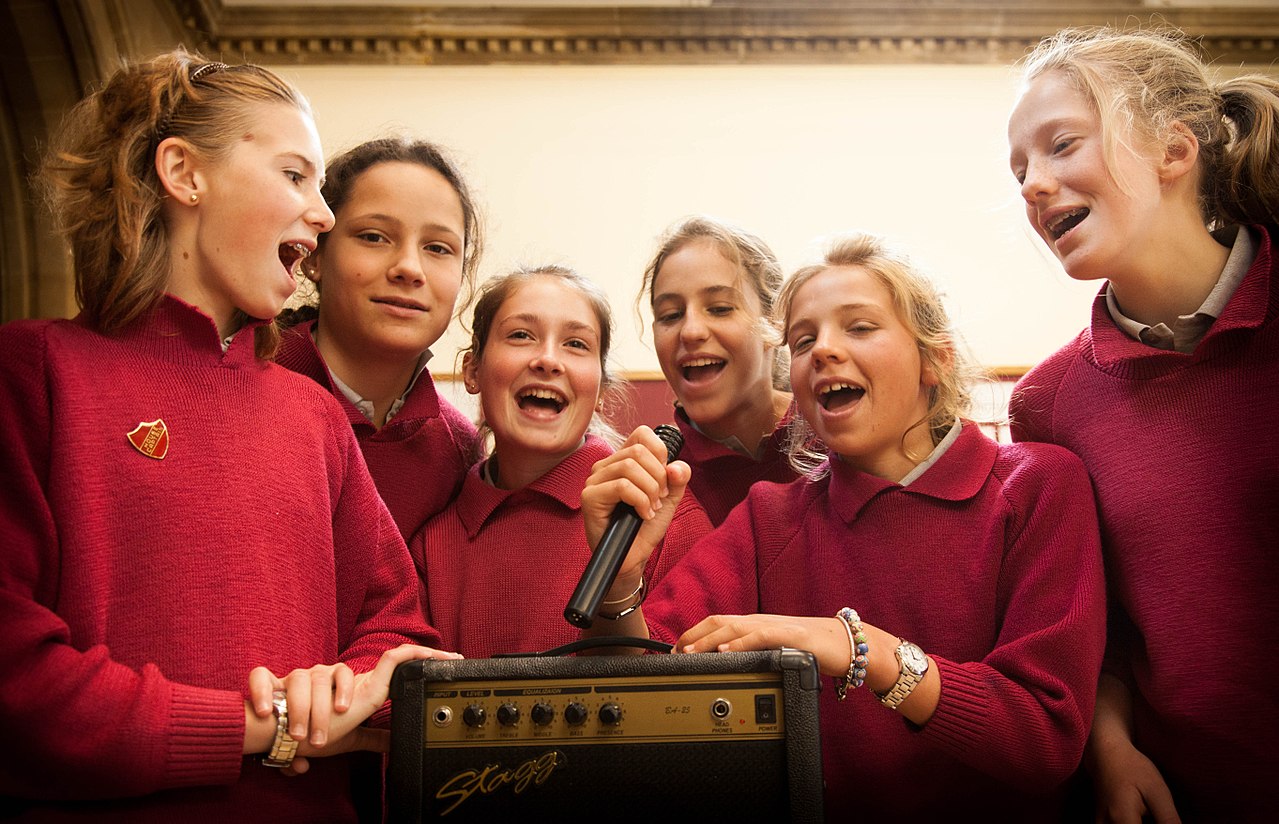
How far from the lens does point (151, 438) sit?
3.11ft

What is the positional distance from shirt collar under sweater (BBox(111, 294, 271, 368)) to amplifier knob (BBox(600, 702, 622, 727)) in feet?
1.69

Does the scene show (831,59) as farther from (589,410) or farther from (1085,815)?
(1085,815)

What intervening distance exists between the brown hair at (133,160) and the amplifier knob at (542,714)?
51 cm

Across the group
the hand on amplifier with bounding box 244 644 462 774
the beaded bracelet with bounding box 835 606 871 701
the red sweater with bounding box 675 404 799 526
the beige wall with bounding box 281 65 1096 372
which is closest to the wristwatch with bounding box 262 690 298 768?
the hand on amplifier with bounding box 244 644 462 774

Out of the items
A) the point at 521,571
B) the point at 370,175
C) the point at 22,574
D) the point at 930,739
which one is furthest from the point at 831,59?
the point at 22,574

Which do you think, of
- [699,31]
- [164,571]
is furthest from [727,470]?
[699,31]

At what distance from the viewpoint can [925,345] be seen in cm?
126

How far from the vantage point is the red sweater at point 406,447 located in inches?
54.9

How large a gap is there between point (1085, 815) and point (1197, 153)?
76 centimetres

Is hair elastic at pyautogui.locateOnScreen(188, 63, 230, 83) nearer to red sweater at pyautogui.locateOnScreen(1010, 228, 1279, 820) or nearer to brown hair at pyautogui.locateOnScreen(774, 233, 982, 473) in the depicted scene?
brown hair at pyautogui.locateOnScreen(774, 233, 982, 473)

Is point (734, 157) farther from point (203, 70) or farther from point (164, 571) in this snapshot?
point (164, 571)

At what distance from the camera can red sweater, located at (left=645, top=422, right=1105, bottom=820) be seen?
0.98m

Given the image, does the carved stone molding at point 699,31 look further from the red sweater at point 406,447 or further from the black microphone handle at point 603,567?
the black microphone handle at point 603,567

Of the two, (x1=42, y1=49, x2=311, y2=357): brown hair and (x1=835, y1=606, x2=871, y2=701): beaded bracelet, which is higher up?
(x1=42, y1=49, x2=311, y2=357): brown hair
